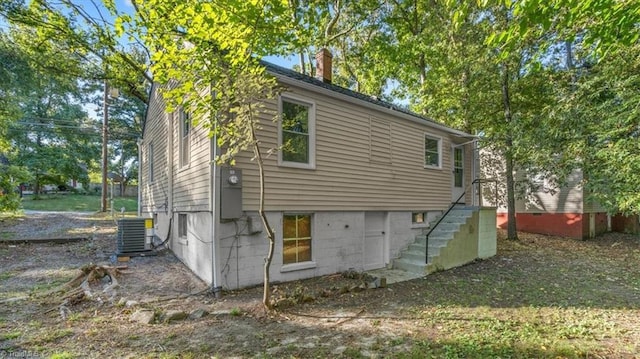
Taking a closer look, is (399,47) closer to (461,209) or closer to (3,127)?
(461,209)

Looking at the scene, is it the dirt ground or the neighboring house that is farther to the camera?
the neighboring house

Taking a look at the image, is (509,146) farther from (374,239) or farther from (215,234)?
(215,234)

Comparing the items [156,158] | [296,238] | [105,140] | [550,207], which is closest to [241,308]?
[296,238]

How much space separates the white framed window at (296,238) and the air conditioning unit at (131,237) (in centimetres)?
487

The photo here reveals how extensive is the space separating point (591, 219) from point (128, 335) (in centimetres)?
1896

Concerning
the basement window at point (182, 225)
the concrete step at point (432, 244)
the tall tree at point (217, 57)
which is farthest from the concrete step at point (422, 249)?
the basement window at point (182, 225)

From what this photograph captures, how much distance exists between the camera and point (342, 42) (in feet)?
65.5

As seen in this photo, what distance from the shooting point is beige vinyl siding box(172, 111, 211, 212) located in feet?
22.1

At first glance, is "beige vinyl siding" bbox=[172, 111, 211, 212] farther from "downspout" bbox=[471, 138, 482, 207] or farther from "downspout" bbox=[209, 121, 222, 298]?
"downspout" bbox=[471, 138, 482, 207]

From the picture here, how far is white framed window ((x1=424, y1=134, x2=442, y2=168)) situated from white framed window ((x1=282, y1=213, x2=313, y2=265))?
5299 mm

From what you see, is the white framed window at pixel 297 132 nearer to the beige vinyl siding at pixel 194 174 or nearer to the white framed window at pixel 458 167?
the beige vinyl siding at pixel 194 174

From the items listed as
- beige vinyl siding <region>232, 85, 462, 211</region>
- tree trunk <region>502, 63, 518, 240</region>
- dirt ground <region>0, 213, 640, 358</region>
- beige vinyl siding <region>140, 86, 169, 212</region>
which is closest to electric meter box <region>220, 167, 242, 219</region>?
beige vinyl siding <region>232, 85, 462, 211</region>

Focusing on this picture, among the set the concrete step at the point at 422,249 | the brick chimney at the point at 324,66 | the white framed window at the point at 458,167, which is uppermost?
the brick chimney at the point at 324,66

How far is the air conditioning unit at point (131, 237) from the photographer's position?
919 centimetres
